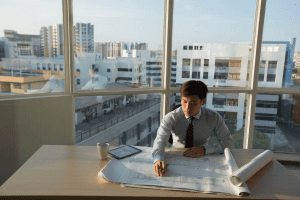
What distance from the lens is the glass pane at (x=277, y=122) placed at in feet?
10.4

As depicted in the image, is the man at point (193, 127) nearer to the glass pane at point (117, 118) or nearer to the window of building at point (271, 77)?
the glass pane at point (117, 118)

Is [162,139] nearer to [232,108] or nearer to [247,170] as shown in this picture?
[247,170]

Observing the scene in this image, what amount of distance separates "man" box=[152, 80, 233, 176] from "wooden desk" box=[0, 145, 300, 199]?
0.20 m

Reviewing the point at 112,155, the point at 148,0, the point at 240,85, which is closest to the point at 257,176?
the point at 112,155

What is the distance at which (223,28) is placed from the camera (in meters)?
2.95

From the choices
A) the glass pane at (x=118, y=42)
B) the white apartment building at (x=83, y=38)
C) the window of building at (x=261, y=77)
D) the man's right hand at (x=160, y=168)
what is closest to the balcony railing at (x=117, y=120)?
the glass pane at (x=118, y=42)

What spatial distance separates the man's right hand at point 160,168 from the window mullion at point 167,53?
5.69 feet

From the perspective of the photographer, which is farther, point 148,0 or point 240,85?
point 240,85

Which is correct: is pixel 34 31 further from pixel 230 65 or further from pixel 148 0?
pixel 230 65

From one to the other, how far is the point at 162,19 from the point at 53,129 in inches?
70.5

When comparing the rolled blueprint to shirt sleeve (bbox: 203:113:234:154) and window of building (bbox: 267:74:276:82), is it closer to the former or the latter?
shirt sleeve (bbox: 203:113:234:154)

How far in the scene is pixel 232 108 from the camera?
317 centimetres

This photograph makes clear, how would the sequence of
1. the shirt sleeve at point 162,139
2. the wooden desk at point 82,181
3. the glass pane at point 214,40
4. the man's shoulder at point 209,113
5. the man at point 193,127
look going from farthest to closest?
the glass pane at point 214,40
the man's shoulder at point 209,113
the man at point 193,127
the shirt sleeve at point 162,139
the wooden desk at point 82,181

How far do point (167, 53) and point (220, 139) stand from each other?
59.4 inches
